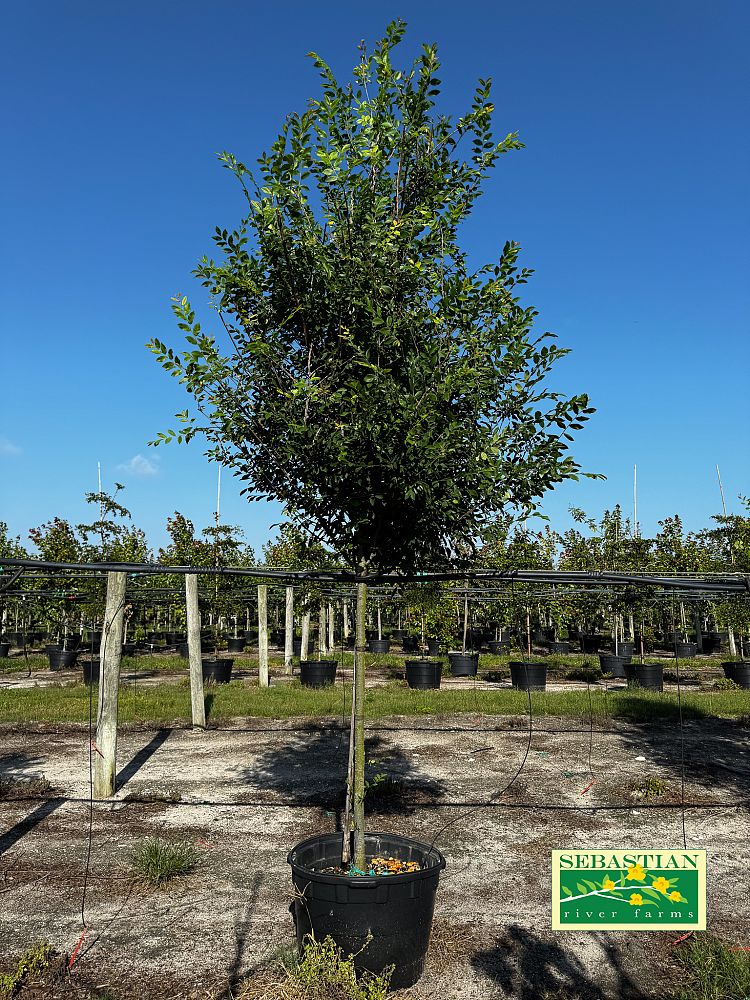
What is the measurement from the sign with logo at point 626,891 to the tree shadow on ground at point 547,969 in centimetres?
137

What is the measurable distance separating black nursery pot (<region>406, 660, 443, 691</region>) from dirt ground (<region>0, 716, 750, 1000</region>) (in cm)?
456

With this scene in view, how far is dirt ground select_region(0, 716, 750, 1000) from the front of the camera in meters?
4.65

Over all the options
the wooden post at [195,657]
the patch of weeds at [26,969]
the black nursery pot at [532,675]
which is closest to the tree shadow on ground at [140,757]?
the wooden post at [195,657]

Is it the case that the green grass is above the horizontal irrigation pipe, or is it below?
below

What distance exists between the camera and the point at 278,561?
1105 inches

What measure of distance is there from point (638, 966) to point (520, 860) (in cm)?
190

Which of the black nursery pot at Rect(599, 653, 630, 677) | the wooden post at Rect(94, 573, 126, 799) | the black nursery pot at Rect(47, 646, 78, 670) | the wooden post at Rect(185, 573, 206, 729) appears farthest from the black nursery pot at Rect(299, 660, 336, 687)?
the black nursery pot at Rect(47, 646, 78, 670)

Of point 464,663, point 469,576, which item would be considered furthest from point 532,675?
point 469,576

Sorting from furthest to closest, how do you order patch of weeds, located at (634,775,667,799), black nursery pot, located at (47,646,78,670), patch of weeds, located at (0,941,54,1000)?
black nursery pot, located at (47,646,78,670)
patch of weeds, located at (634,775,667,799)
patch of weeds, located at (0,941,54,1000)

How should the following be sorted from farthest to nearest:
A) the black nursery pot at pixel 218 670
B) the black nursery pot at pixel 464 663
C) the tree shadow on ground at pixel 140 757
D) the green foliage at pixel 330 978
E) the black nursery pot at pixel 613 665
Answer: the black nursery pot at pixel 613 665, the black nursery pot at pixel 464 663, the black nursery pot at pixel 218 670, the tree shadow on ground at pixel 140 757, the green foliage at pixel 330 978

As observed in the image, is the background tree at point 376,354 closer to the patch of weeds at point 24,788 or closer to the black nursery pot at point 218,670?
the patch of weeds at point 24,788

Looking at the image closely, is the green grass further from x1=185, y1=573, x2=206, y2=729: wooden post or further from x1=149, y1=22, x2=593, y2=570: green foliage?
x1=149, y1=22, x2=593, y2=570: green foliage

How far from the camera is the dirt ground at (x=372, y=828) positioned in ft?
15.3

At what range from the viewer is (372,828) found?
288 inches
